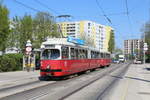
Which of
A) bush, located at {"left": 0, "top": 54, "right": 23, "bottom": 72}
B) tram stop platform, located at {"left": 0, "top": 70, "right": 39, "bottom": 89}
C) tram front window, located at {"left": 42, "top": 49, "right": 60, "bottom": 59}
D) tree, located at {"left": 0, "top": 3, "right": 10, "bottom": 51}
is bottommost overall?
tram stop platform, located at {"left": 0, "top": 70, "right": 39, "bottom": 89}

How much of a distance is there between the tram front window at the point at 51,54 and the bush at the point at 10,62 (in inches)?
476

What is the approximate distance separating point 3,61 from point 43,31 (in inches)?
953

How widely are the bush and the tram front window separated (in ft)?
39.6

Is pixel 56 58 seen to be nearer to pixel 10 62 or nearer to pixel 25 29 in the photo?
pixel 10 62

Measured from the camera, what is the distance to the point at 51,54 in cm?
2361

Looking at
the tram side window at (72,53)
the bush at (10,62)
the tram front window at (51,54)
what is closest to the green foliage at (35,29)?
the bush at (10,62)

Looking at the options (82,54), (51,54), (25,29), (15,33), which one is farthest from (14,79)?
(15,33)

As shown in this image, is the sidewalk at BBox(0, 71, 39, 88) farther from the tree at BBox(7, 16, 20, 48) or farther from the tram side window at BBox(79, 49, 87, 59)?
the tree at BBox(7, 16, 20, 48)

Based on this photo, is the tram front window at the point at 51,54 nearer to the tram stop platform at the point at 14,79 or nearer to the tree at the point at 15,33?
the tram stop platform at the point at 14,79

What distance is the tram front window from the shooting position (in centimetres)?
2338

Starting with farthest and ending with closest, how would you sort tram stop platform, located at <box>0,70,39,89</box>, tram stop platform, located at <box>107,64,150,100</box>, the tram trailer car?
1. the tram trailer car
2. tram stop platform, located at <box>0,70,39,89</box>
3. tram stop platform, located at <box>107,64,150,100</box>

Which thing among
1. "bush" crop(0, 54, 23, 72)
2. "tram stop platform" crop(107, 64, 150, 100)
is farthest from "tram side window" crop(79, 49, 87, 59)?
"bush" crop(0, 54, 23, 72)

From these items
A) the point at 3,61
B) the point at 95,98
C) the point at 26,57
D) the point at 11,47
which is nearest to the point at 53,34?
the point at 11,47

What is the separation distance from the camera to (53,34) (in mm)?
57438
